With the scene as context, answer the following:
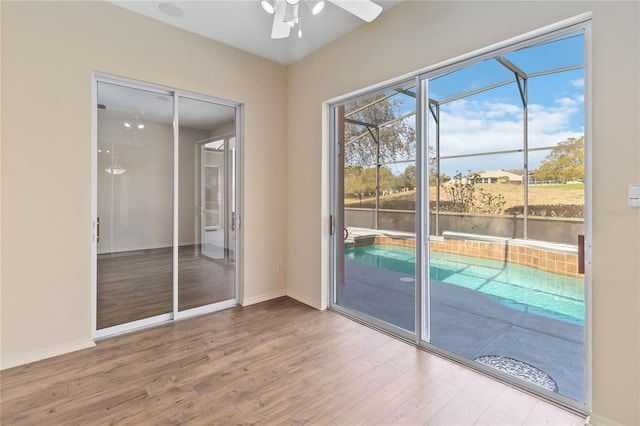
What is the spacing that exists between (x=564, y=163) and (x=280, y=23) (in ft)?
7.80

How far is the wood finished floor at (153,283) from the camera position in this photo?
299cm

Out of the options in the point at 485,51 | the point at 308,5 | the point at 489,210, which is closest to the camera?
the point at 308,5

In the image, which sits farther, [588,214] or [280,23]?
[280,23]

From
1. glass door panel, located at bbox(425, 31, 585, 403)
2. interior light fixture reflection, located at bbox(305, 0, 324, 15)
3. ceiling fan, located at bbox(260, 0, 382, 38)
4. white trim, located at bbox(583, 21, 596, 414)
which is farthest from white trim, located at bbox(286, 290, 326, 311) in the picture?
interior light fixture reflection, located at bbox(305, 0, 324, 15)

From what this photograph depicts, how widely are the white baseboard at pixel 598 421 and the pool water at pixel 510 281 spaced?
2.27 ft

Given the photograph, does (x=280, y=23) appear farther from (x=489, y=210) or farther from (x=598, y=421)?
(x=598, y=421)

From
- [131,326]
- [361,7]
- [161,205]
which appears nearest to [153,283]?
[131,326]

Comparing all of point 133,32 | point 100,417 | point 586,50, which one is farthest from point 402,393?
point 133,32

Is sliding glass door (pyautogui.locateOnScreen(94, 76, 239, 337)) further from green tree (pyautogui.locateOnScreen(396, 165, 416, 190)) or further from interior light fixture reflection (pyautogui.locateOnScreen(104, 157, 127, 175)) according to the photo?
green tree (pyautogui.locateOnScreen(396, 165, 416, 190))

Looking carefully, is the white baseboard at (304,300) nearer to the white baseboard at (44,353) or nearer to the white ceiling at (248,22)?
the white baseboard at (44,353)

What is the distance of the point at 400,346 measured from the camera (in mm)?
2736

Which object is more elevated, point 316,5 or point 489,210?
point 316,5

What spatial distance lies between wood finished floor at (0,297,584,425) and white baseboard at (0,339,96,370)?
0.23 feet

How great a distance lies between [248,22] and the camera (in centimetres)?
309
